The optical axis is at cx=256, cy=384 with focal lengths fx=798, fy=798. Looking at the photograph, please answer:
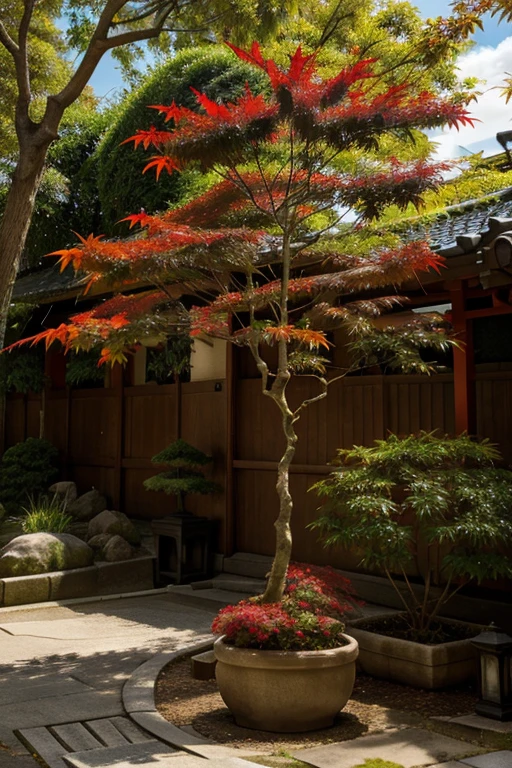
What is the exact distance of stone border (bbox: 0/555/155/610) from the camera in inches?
397

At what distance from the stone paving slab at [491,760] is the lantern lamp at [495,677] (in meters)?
0.60

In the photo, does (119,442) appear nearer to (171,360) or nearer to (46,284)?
(171,360)

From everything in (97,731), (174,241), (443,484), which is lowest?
(97,731)

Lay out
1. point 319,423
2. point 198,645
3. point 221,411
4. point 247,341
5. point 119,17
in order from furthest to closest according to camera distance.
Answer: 1. point 119,17
2. point 221,411
3. point 319,423
4. point 198,645
5. point 247,341

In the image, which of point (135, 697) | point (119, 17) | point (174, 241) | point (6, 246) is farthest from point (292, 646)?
point (119, 17)

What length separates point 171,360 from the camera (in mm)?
12453

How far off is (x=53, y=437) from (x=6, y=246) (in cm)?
607

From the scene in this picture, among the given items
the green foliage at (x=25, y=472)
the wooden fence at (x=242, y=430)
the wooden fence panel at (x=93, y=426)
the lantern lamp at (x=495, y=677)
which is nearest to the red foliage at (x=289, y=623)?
the lantern lamp at (x=495, y=677)

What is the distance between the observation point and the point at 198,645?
296 inches

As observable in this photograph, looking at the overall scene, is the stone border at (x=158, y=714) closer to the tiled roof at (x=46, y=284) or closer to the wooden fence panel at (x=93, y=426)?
the tiled roof at (x=46, y=284)

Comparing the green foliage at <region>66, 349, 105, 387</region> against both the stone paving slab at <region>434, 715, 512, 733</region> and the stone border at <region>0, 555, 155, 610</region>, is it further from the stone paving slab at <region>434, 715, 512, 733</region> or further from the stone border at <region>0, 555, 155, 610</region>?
the stone paving slab at <region>434, 715, 512, 733</region>

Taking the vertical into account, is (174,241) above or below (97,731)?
above

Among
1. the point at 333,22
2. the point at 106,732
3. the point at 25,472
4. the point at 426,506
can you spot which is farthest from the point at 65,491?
the point at 333,22

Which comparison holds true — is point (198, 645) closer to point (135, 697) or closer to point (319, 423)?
point (135, 697)
